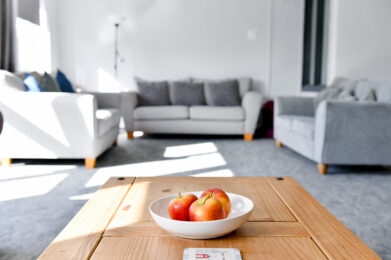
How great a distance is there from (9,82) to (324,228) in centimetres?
294

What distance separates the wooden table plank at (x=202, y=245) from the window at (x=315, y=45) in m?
4.81

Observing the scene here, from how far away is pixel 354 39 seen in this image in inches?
183

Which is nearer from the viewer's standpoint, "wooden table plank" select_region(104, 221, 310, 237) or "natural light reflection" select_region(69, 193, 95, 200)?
"wooden table plank" select_region(104, 221, 310, 237)

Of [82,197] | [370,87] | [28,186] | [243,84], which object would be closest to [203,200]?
[82,197]

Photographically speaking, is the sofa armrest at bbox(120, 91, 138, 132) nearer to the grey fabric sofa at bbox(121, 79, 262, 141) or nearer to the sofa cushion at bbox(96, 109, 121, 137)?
the grey fabric sofa at bbox(121, 79, 262, 141)

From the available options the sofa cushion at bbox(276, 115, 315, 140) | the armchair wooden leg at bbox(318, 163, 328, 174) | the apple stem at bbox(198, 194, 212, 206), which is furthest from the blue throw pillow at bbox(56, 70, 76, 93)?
the apple stem at bbox(198, 194, 212, 206)

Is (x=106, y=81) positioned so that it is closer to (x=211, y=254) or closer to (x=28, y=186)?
(x=28, y=186)

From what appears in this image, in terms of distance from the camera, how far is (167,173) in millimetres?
3035

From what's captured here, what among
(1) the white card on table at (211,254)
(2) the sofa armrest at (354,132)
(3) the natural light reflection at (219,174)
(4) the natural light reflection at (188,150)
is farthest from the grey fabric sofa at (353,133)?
(1) the white card on table at (211,254)

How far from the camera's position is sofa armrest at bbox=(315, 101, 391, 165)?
2.89 metres

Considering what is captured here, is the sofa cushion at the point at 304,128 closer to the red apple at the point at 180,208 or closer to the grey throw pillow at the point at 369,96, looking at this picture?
the grey throw pillow at the point at 369,96

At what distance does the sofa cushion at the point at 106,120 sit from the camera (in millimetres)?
3322

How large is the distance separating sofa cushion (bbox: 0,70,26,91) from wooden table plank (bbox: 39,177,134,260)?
2.23 m

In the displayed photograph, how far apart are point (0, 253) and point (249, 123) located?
369cm
